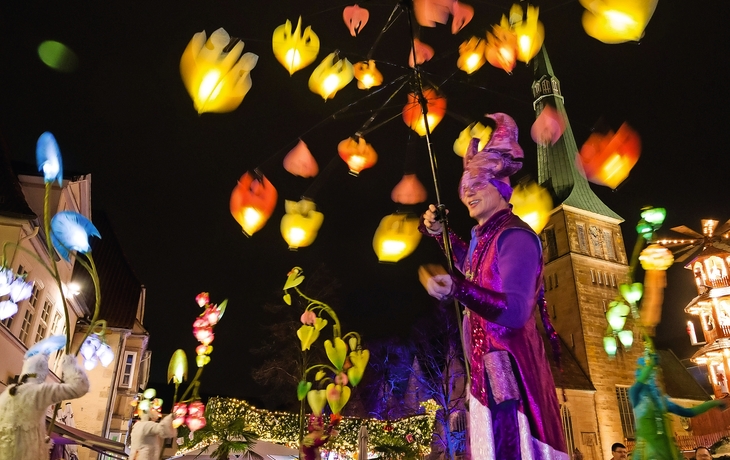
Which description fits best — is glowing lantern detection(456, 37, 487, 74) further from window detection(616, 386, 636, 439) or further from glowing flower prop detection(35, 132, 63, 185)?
window detection(616, 386, 636, 439)

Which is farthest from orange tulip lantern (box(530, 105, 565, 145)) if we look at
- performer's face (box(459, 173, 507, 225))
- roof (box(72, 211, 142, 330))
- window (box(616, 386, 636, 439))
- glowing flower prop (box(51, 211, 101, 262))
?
→ window (box(616, 386, 636, 439))

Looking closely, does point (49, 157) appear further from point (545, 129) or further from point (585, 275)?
point (585, 275)

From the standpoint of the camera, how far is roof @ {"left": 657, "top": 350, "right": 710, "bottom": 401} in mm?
49562

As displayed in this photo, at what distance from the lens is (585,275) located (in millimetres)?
50812

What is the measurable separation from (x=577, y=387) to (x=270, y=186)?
138 feet

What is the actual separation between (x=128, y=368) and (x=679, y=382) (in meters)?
47.6

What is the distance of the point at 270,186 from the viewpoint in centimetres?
712

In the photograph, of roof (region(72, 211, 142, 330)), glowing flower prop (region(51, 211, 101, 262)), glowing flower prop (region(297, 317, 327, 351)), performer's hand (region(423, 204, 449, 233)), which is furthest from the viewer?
roof (region(72, 211, 142, 330))

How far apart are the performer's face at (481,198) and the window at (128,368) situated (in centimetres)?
2608

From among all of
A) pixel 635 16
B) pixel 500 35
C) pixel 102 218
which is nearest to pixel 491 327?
pixel 635 16

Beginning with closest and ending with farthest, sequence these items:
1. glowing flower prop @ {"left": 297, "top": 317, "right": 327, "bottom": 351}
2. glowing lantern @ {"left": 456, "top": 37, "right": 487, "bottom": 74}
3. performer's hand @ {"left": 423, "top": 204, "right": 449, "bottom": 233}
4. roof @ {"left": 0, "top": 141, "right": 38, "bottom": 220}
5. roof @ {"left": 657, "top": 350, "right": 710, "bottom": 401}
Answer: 1. performer's hand @ {"left": 423, "top": 204, "right": 449, "bottom": 233}
2. glowing lantern @ {"left": 456, "top": 37, "right": 487, "bottom": 74}
3. roof @ {"left": 0, "top": 141, "right": 38, "bottom": 220}
4. glowing flower prop @ {"left": 297, "top": 317, "right": 327, "bottom": 351}
5. roof @ {"left": 657, "top": 350, "right": 710, "bottom": 401}

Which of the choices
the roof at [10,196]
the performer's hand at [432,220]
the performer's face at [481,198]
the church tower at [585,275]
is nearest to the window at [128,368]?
the roof at [10,196]

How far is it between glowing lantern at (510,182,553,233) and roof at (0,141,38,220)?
14142 millimetres

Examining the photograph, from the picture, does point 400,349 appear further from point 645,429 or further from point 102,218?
point 645,429
